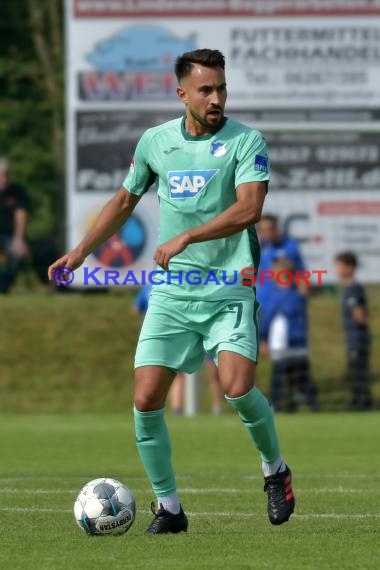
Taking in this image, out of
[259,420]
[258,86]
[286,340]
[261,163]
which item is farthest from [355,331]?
[261,163]

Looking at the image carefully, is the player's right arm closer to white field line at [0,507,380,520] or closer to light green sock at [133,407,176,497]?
light green sock at [133,407,176,497]

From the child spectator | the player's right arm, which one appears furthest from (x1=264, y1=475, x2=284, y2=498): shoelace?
the child spectator

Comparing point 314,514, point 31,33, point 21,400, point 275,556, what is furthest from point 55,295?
point 275,556

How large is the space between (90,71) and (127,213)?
12187mm

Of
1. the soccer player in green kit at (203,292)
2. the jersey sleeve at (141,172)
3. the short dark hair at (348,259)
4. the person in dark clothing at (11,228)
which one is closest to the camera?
the soccer player in green kit at (203,292)

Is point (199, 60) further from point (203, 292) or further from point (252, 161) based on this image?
point (203, 292)

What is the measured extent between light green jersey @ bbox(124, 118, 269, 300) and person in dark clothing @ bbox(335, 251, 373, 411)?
11087 millimetres

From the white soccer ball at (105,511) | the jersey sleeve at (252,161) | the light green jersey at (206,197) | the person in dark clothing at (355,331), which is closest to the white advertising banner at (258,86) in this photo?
the person in dark clothing at (355,331)

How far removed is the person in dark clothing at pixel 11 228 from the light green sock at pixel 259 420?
13043 millimetres

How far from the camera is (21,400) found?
63.9 ft

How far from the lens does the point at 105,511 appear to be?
23.2 ft

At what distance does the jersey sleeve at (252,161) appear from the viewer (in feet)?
23.4

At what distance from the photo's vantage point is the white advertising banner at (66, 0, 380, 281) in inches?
766

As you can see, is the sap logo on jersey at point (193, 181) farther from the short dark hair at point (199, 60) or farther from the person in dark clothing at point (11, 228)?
the person in dark clothing at point (11, 228)
